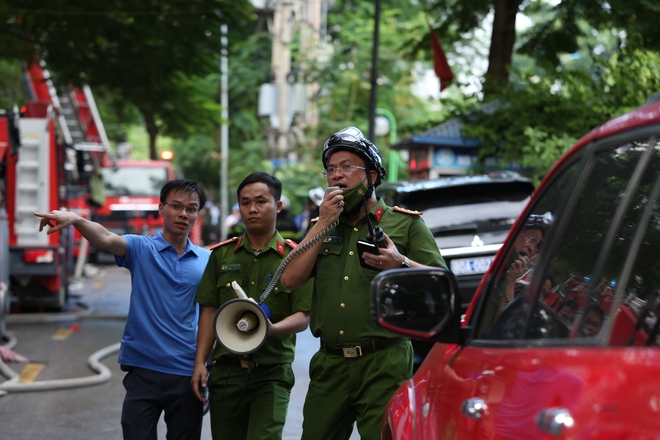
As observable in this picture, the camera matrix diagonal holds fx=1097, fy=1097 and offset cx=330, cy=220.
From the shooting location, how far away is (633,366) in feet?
6.27

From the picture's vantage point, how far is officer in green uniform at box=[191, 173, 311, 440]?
4883 millimetres

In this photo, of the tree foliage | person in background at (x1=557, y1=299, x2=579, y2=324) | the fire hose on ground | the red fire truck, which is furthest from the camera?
the red fire truck

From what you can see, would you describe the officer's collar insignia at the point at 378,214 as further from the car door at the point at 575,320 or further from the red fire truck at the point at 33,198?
the red fire truck at the point at 33,198

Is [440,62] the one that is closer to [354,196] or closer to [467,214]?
[467,214]

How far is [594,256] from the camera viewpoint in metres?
2.59

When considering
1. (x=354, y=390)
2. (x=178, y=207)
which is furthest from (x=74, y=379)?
(x=354, y=390)

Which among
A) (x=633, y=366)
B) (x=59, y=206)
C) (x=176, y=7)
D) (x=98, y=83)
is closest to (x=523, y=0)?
(x=176, y=7)

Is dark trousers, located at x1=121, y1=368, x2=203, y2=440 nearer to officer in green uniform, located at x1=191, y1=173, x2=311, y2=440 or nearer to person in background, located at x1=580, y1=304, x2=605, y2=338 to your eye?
officer in green uniform, located at x1=191, y1=173, x2=311, y2=440

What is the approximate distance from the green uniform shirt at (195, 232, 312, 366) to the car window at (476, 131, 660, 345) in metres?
2.15

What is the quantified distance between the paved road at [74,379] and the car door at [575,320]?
484 cm

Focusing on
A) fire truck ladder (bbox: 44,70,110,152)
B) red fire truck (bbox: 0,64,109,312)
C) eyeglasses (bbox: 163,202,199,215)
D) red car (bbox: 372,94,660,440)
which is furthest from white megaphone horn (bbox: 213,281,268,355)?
fire truck ladder (bbox: 44,70,110,152)

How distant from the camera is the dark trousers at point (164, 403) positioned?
502cm

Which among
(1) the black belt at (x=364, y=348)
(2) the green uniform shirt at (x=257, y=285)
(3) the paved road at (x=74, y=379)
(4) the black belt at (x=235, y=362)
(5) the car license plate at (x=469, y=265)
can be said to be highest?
(2) the green uniform shirt at (x=257, y=285)

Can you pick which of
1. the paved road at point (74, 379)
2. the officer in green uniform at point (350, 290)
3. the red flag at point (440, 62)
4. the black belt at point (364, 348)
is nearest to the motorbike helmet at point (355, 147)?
the officer in green uniform at point (350, 290)
